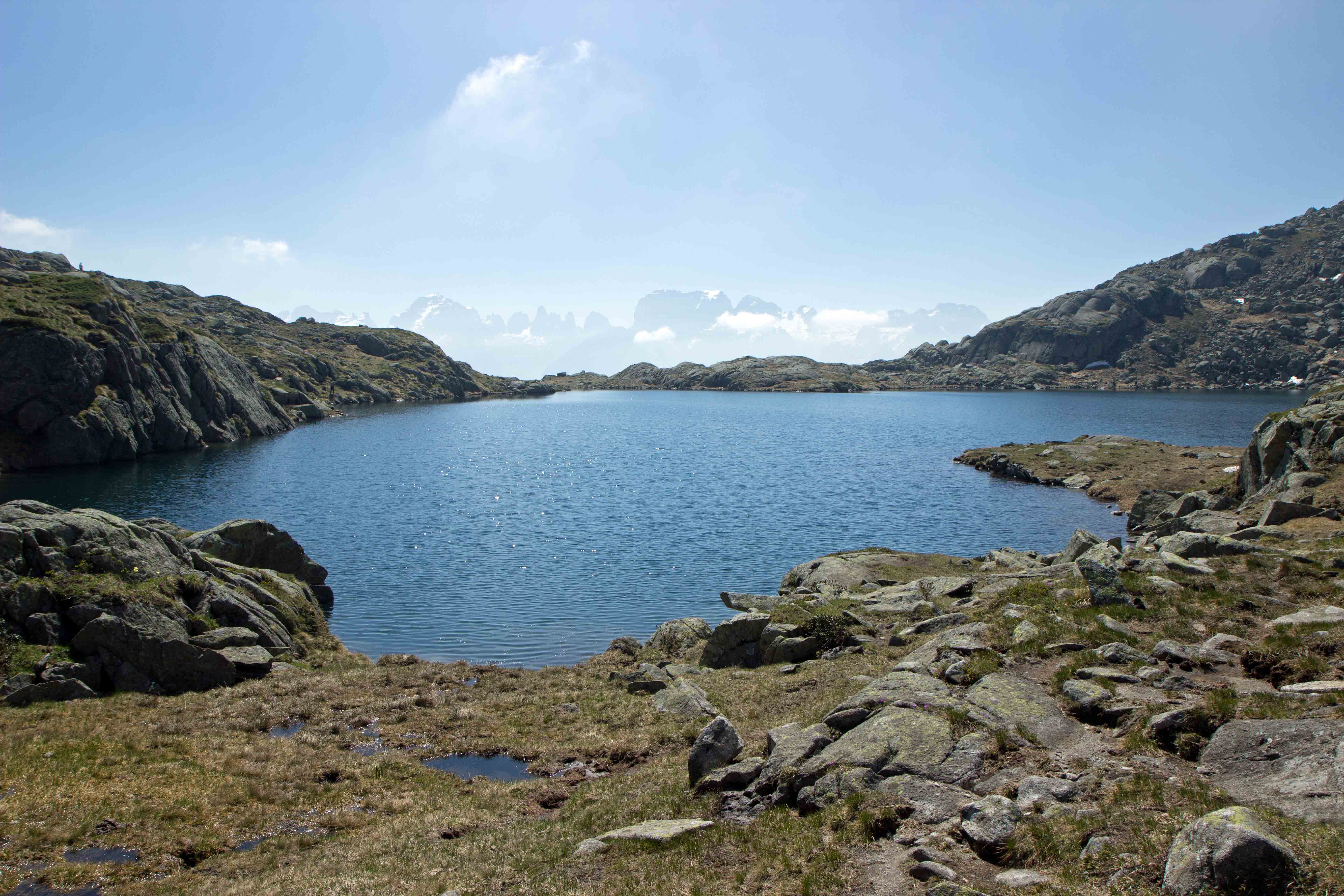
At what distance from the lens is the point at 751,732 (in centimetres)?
2133

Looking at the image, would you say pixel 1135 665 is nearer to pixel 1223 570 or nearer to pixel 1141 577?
pixel 1141 577

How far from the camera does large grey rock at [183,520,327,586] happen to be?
142ft

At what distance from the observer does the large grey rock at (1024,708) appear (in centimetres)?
1580

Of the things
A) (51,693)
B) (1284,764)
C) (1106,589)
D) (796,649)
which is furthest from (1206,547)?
(51,693)

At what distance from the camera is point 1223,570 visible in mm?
25984

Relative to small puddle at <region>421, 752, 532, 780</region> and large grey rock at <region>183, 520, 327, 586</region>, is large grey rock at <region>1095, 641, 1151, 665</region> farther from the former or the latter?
large grey rock at <region>183, 520, 327, 586</region>

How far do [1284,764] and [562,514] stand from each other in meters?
65.4

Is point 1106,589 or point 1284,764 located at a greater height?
point 1284,764

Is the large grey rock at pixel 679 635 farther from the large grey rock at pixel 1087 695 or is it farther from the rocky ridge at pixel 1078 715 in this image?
the large grey rock at pixel 1087 695

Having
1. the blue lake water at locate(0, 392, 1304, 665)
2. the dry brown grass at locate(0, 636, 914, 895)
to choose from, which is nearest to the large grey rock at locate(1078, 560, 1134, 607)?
the dry brown grass at locate(0, 636, 914, 895)

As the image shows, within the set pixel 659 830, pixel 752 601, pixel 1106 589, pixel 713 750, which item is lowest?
pixel 752 601

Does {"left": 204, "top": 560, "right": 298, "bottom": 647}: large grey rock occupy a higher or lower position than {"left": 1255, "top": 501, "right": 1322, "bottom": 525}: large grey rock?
lower

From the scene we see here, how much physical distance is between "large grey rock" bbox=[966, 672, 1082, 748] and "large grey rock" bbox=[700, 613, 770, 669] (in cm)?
1447

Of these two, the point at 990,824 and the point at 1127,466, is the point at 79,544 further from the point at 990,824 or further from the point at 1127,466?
the point at 1127,466
